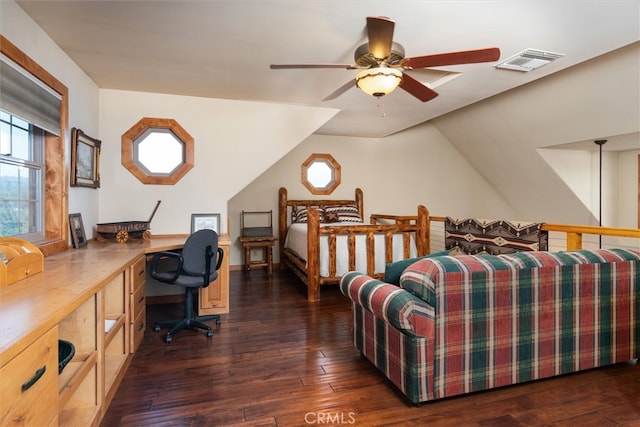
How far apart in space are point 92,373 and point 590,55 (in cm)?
402

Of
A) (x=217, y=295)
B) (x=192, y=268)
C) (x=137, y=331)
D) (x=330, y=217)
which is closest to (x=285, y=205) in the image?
(x=330, y=217)

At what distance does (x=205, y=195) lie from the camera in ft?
12.8

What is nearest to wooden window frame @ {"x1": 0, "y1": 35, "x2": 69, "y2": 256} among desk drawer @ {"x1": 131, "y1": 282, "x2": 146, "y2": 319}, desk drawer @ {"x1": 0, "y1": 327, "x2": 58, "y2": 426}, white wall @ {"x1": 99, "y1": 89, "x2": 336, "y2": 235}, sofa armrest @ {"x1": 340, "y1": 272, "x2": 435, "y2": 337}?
desk drawer @ {"x1": 131, "y1": 282, "x2": 146, "y2": 319}

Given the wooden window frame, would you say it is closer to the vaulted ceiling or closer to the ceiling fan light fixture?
the vaulted ceiling

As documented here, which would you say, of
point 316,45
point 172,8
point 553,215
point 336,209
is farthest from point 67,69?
point 553,215

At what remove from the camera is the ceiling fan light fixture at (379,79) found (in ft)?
7.35

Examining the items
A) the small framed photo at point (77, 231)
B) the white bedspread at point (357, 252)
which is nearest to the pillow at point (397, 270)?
the white bedspread at point (357, 252)

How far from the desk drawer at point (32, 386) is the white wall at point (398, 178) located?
4.53 meters

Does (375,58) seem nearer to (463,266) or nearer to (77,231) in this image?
(463,266)

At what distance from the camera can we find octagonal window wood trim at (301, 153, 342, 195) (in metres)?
5.93

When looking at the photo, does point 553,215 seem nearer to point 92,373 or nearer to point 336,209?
point 336,209

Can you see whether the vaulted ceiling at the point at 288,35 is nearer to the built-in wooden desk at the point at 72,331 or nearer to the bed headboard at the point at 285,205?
the built-in wooden desk at the point at 72,331

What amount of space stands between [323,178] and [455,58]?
13.1ft

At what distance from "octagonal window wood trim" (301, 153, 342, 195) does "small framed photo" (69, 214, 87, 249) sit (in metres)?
3.52
